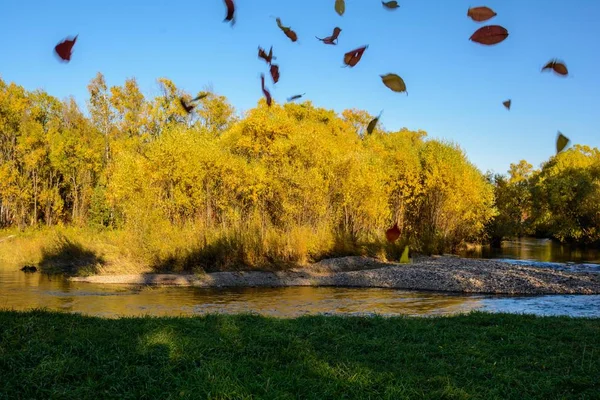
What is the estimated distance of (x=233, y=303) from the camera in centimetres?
1678

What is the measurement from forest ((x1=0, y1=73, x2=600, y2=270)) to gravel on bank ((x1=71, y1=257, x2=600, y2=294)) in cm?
234

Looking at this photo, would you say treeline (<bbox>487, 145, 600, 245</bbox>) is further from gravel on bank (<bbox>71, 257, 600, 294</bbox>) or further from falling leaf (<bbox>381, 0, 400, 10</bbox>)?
falling leaf (<bbox>381, 0, 400, 10</bbox>)

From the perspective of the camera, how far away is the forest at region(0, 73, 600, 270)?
26656 mm

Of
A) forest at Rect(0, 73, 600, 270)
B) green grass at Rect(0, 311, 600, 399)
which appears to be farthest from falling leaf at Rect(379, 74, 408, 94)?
forest at Rect(0, 73, 600, 270)

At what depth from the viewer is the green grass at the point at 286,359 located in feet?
15.8

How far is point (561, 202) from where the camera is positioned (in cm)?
5112

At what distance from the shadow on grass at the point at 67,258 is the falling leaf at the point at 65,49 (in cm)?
2447

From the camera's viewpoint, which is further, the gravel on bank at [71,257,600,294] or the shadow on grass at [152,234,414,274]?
the shadow on grass at [152,234,414,274]

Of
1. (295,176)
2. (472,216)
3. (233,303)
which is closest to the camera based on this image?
(233,303)

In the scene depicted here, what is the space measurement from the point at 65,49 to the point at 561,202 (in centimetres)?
5595

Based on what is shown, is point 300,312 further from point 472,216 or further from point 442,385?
point 472,216

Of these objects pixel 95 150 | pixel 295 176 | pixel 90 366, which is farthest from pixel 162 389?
pixel 95 150

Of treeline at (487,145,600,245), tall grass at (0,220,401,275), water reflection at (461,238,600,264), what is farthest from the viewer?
treeline at (487,145,600,245)

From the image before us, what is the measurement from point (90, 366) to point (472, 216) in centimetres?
3764
